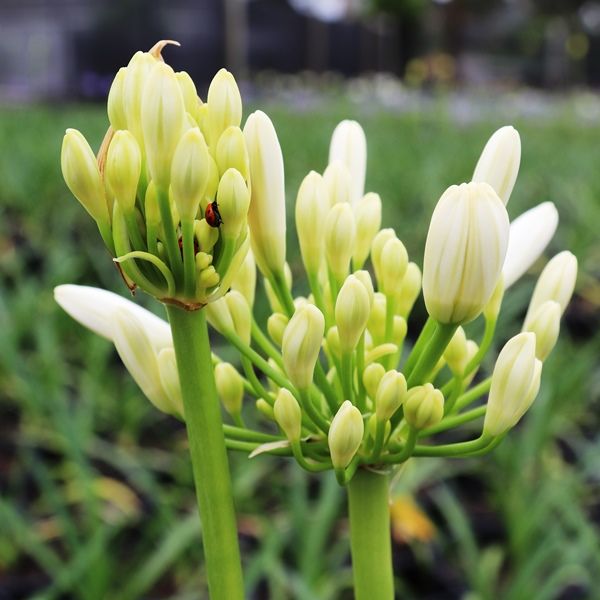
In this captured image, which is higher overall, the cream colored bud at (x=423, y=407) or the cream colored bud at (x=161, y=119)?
the cream colored bud at (x=161, y=119)

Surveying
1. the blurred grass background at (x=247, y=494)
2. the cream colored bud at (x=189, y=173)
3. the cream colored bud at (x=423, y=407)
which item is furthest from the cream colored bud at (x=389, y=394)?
the blurred grass background at (x=247, y=494)

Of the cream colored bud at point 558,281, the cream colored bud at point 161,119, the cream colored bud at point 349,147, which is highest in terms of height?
the cream colored bud at point 161,119

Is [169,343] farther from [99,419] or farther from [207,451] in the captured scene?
[99,419]

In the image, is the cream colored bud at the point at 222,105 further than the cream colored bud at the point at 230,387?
No

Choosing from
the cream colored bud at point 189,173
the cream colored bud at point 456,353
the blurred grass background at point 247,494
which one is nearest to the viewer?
the cream colored bud at point 189,173

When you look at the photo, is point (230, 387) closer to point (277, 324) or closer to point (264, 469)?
point (277, 324)

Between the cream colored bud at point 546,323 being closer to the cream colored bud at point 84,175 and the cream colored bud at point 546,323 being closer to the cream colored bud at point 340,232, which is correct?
the cream colored bud at point 340,232

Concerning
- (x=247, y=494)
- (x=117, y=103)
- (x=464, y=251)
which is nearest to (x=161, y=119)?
(x=117, y=103)

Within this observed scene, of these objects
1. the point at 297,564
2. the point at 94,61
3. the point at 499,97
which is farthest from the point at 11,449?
the point at 94,61
